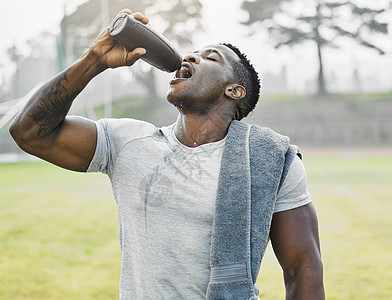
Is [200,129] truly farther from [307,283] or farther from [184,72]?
[307,283]

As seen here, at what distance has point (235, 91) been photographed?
159 centimetres

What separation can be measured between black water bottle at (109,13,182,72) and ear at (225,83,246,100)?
174mm

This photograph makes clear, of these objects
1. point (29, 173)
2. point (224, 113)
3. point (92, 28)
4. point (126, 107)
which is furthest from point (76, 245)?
point (126, 107)

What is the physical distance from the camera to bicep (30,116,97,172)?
1.38m

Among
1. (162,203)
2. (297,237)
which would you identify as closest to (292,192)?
(297,237)

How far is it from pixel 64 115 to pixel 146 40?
0.30m

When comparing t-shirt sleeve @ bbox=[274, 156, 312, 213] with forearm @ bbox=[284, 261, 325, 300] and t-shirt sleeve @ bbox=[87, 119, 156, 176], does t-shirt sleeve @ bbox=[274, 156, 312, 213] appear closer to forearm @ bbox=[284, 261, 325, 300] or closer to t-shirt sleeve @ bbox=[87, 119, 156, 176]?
forearm @ bbox=[284, 261, 325, 300]

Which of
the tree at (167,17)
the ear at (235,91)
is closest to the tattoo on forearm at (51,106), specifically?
the ear at (235,91)

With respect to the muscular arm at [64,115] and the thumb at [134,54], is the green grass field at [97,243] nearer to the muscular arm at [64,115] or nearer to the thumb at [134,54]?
the muscular arm at [64,115]

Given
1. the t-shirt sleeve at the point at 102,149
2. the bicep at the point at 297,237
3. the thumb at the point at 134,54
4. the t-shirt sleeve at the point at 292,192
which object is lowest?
the bicep at the point at 297,237

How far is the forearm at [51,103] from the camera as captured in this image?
1.35 meters

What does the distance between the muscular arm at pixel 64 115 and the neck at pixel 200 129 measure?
253 millimetres

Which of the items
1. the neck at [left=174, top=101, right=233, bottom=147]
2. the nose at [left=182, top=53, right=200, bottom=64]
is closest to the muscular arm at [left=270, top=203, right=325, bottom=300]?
the neck at [left=174, top=101, right=233, bottom=147]

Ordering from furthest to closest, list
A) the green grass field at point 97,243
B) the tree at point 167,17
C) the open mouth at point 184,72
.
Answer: the tree at point 167,17, the green grass field at point 97,243, the open mouth at point 184,72
